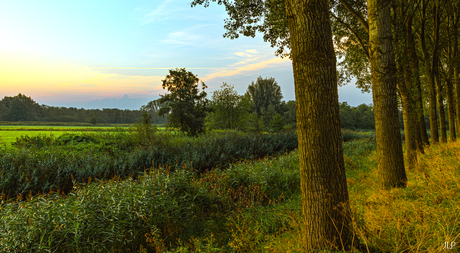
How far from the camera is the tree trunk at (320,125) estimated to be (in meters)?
2.39

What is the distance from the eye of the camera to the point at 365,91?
52.9ft

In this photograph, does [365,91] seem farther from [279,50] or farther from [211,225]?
[211,225]

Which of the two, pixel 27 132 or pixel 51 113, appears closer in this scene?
pixel 27 132

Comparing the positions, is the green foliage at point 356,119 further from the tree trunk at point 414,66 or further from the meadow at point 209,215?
the meadow at point 209,215

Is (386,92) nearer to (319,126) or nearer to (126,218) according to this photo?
(319,126)

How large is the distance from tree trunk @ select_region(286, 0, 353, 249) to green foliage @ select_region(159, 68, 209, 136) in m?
20.3

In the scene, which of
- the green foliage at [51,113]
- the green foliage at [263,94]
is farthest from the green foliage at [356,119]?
the green foliage at [51,113]

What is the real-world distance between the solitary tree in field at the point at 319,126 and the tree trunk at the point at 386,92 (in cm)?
297

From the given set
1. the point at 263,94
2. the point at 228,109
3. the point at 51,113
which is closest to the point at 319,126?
the point at 228,109

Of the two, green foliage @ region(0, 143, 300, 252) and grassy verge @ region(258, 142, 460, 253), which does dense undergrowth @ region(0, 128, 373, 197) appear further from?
grassy verge @ region(258, 142, 460, 253)

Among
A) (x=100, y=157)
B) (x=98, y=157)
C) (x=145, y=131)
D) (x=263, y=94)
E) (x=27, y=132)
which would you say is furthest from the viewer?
(x=263, y=94)

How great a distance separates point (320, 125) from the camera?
2.40 m

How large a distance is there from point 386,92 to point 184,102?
1946cm

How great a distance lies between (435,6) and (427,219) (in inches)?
451
